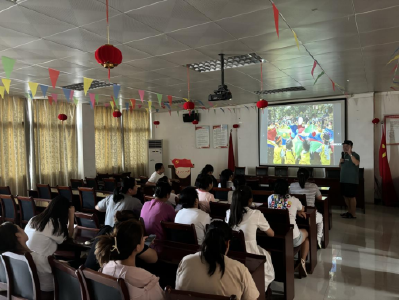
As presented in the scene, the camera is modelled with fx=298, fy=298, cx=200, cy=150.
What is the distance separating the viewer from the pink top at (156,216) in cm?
287

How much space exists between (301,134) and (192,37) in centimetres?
576

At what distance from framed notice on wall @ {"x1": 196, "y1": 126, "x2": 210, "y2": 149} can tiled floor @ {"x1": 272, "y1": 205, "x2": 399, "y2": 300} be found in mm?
5698

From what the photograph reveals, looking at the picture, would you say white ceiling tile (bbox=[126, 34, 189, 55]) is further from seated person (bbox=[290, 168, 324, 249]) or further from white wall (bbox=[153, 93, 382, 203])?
white wall (bbox=[153, 93, 382, 203])

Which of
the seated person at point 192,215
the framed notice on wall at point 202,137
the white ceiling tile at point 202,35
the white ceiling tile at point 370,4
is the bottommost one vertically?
the seated person at point 192,215

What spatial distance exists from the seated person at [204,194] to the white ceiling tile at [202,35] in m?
1.78

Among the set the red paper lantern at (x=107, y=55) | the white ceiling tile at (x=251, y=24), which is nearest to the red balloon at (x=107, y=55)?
the red paper lantern at (x=107, y=55)

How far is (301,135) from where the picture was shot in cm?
846

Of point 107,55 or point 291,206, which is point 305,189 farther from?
point 107,55

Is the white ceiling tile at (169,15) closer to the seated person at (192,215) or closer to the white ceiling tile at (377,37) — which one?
the seated person at (192,215)

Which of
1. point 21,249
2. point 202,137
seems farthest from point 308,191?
point 202,137

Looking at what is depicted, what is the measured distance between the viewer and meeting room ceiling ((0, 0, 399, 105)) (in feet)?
9.37

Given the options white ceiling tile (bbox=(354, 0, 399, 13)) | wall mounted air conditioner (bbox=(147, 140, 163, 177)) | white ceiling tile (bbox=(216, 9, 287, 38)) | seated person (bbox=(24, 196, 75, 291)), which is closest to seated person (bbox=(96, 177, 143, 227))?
seated person (bbox=(24, 196, 75, 291))

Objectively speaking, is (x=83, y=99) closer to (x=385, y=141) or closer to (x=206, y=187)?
(x=206, y=187)

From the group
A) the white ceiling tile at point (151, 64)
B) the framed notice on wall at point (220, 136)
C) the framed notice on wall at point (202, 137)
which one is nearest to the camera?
the white ceiling tile at point (151, 64)
